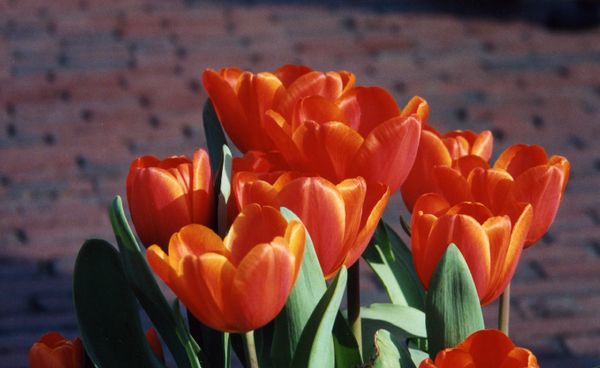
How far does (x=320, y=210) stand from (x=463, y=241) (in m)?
0.11

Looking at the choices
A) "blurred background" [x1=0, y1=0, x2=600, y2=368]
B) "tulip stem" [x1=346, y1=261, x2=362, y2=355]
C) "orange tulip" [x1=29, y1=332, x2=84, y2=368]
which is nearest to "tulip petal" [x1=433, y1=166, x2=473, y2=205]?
"tulip stem" [x1=346, y1=261, x2=362, y2=355]

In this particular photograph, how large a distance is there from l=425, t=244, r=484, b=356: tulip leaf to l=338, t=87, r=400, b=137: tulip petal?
0.58ft

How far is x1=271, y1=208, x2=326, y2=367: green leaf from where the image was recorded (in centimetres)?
82

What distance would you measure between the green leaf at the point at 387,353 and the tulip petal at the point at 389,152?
11cm

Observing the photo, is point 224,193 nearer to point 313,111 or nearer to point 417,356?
point 313,111

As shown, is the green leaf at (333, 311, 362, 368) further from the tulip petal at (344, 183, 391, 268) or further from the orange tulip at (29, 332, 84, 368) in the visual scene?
the orange tulip at (29, 332, 84, 368)

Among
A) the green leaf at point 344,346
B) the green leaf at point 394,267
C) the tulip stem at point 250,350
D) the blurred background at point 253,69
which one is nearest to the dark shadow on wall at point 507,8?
the blurred background at point 253,69

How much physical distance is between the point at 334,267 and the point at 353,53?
3.86 meters

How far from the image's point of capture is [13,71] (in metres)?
4.55

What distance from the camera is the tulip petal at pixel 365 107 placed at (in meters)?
0.95

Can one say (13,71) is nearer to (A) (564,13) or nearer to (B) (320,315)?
(A) (564,13)

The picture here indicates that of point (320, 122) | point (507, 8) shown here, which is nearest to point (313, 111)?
point (320, 122)

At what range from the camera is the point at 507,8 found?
5.27 meters

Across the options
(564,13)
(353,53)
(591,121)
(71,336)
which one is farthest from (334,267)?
(564,13)
